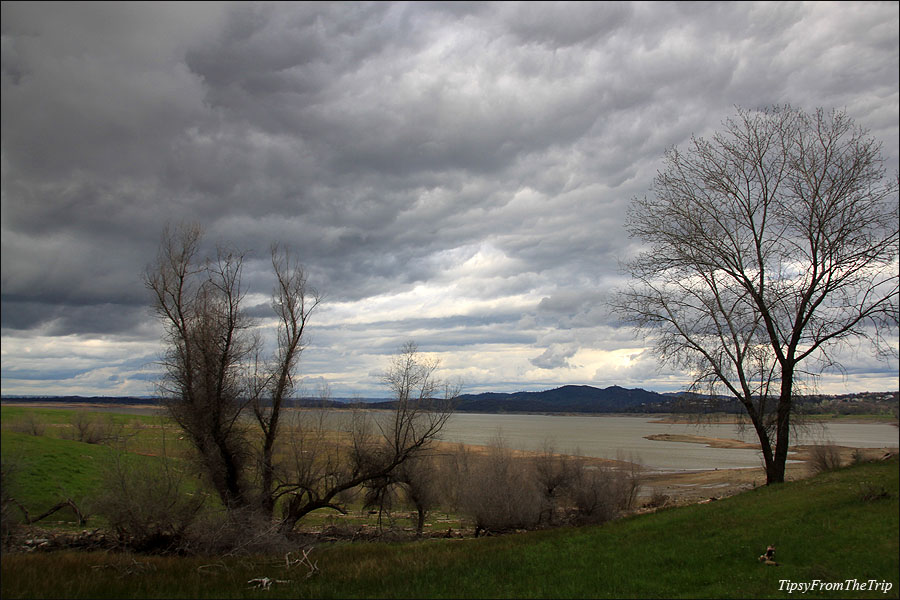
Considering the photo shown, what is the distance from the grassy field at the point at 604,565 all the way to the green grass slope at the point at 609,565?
26 millimetres

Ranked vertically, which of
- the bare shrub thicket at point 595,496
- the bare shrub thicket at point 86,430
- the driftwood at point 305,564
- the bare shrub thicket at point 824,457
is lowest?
the bare shrub thicket at point 595,496

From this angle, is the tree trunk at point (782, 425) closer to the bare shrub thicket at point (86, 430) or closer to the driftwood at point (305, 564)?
the driftwood at point (305, 564)

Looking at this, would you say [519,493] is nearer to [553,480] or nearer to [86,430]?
[553,480]

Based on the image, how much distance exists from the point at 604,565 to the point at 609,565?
0.32 feet

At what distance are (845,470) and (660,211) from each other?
10659 millimetres

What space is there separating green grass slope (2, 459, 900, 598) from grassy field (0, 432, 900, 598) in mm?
26

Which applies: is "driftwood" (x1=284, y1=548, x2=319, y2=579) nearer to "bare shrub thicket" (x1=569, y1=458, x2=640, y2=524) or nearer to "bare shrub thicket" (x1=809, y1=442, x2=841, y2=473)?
"bare shrub thicket" (x1=569, y1=458, x2=640, y2=524)

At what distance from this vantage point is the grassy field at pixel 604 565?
29.0 ft

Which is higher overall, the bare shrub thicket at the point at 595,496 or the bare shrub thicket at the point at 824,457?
the bare shrub thicket at the point at 824,457

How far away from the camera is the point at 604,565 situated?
10.5 metres

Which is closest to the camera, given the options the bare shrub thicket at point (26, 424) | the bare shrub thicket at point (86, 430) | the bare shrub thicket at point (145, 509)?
the bare shrub thicket at point (26, 424)

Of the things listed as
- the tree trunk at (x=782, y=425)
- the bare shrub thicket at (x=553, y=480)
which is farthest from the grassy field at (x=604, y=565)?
the bare shrub thicket at (x=553, y=480)

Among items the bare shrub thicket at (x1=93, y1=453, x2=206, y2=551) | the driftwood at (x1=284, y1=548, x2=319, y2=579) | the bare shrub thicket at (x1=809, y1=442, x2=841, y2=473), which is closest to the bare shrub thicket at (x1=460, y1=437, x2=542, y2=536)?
the bare shrub thicket at (x1=93, y1=453, x2=206, y2=551)

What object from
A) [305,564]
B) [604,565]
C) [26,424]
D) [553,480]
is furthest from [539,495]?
[26,424]
